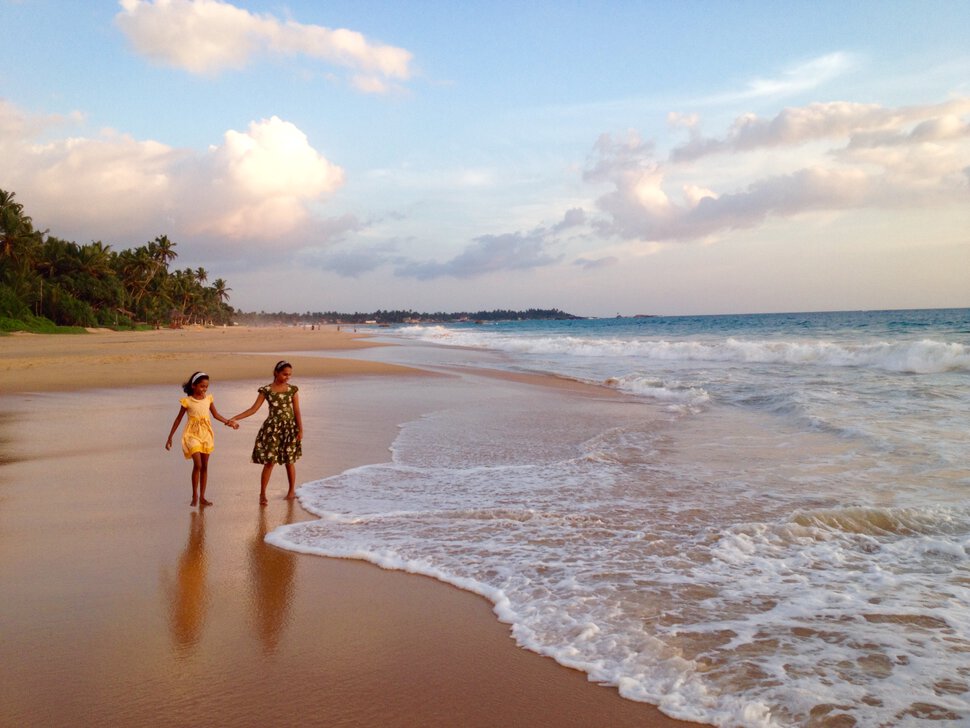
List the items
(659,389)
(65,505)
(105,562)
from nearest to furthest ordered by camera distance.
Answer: (105,562) → (65,505) → (659,389)

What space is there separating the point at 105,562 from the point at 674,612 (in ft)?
13.3

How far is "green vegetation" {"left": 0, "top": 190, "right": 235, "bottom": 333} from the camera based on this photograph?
54406 millimetres

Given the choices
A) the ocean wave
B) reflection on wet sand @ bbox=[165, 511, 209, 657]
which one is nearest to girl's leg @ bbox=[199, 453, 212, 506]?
reflection on wet sand @ bbox=[165, 511, 209, 657]

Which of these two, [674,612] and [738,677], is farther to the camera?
[674,612]

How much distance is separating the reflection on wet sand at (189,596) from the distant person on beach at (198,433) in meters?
1.00

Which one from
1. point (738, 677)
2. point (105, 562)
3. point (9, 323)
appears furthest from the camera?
point (9, 323)

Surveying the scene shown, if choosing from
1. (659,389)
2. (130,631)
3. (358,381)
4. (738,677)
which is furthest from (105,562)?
(659,389)

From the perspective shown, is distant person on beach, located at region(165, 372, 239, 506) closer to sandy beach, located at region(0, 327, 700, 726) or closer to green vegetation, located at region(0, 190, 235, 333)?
sandy beach, located at region(0, 327, 700, 726)

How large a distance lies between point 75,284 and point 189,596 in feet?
232

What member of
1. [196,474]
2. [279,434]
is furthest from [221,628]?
[279,434]

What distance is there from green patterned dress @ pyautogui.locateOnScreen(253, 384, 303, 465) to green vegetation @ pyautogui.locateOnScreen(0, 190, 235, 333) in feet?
166

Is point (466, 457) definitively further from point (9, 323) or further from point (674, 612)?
point (9, 323)

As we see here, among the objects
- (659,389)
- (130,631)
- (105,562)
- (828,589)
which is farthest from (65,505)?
(659,389)

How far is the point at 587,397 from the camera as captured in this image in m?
16.6
